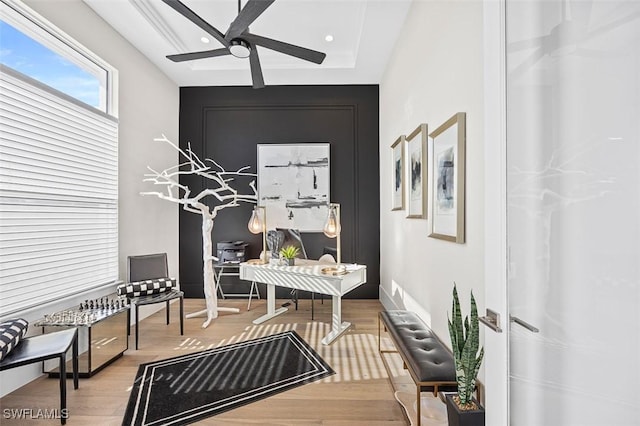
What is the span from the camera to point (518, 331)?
1219 millimetres

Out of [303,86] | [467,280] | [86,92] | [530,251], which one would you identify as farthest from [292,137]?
[530,251]

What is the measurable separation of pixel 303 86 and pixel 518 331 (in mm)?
4461

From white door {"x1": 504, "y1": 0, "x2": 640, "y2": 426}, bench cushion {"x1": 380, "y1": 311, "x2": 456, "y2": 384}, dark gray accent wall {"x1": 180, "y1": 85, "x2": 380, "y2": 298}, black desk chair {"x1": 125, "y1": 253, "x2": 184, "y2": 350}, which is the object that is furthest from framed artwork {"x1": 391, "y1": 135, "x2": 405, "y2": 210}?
black desk chair {"x1": 125, "y1": 253, "x2": 184, "y2": 350}

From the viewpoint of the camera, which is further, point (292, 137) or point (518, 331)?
point (292, 137)

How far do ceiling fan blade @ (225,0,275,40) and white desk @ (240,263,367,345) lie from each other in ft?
7.18

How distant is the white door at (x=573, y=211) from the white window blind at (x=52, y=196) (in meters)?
3.12

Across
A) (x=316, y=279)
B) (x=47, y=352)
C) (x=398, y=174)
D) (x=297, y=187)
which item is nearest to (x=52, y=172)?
(x=47, y=352)

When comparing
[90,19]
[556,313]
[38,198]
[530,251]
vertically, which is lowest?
[556,313]

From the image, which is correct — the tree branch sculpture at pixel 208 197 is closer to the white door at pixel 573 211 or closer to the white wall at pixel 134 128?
the white wall at pixel 134 128

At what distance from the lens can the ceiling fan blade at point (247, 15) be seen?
79.3 inches

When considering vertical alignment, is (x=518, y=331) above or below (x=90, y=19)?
below

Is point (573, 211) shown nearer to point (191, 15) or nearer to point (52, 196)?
point (191, 15)

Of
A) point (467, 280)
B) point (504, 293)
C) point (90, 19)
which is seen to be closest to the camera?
point (504, 293)

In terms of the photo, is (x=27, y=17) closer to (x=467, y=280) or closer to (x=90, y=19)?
(x=90, y=19)
